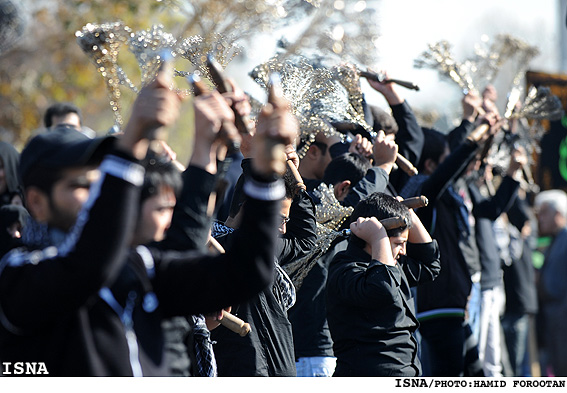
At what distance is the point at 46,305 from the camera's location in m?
2.03

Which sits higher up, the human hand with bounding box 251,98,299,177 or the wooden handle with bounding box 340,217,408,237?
the human hand with bounding box 251,98,299,177

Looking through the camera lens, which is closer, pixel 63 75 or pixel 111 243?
pixel 111 243

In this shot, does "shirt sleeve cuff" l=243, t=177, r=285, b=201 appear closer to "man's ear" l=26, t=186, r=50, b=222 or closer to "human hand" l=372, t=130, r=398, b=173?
"man's ear" l=26, t=186, r=50, b=222

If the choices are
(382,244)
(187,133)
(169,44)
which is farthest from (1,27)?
(187,133)

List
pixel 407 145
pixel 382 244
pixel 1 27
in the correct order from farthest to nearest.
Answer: pixel 1 27, pixel 407 145, pixel 382 244

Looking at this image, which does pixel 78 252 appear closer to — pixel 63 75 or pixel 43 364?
pixel 43 364

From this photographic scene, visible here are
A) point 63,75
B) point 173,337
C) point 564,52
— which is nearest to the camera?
point 173,337

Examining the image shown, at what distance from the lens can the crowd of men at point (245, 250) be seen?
206 cm

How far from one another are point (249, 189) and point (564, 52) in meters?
12.8

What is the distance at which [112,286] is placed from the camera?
2.18 m

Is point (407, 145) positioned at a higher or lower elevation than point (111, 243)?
lower

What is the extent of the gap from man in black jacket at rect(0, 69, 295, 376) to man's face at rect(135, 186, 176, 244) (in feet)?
0.15

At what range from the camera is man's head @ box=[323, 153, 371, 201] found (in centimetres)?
476

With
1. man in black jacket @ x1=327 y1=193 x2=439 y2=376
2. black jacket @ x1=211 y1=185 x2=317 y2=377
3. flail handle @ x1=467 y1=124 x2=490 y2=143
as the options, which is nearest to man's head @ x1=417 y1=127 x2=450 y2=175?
flail handle @ x1=467 y1=124 x2=490 y2=143
